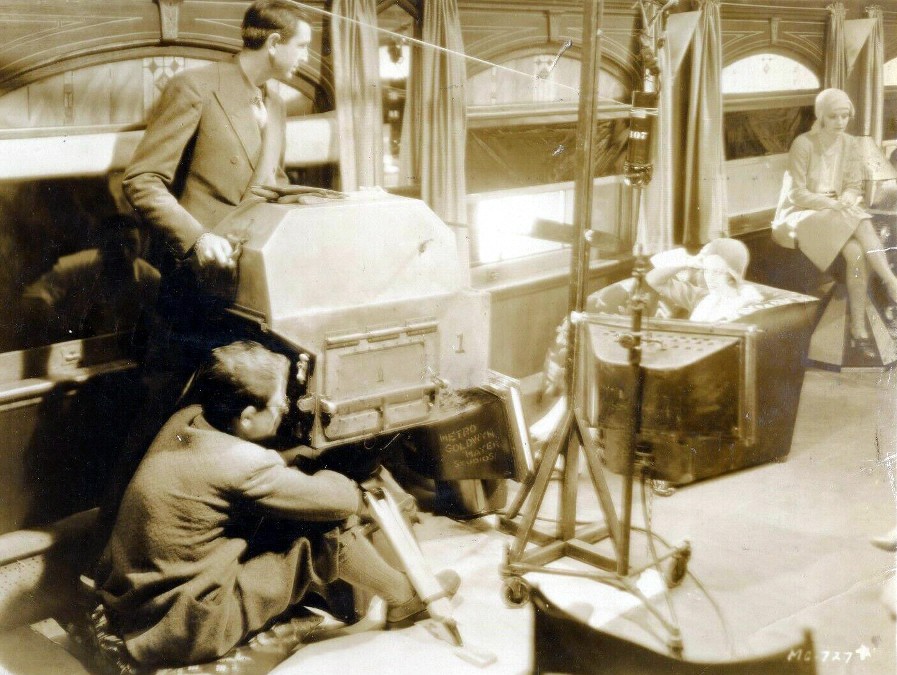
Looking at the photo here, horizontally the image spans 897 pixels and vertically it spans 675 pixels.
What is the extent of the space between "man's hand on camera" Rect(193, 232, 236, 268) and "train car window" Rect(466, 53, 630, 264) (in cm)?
267

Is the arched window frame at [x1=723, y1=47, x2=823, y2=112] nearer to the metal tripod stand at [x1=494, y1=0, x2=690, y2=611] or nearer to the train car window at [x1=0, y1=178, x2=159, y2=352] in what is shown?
the metal tripod stand at [x1=494, y1=0, x2=690, y2=611]

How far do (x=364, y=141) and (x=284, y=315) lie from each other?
166 centimetres

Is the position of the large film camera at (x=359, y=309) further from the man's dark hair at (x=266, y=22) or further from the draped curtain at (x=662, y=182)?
the draped curtain at (x=662, y=182)

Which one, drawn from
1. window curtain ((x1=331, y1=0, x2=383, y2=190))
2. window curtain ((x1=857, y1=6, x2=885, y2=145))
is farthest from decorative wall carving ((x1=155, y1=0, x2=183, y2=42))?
window curtain ((x1=857, y1=6, x2=885, y2=145))

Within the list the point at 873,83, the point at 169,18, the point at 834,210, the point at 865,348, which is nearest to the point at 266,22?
the point at 169,18

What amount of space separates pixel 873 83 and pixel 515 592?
8569mm

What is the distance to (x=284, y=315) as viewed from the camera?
3.33 m

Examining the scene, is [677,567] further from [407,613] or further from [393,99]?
[393,99]

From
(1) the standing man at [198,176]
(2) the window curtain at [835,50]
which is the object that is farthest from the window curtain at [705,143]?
(1) the standing man at [198,176]

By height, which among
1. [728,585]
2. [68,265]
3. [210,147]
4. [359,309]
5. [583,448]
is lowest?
[728,585]

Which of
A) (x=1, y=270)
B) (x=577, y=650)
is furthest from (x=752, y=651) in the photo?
(x=1, y=270)

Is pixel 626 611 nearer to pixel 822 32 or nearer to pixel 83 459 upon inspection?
pixel 83 459

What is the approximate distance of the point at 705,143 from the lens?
7734 mm

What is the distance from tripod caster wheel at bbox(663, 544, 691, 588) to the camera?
391 centimetres
